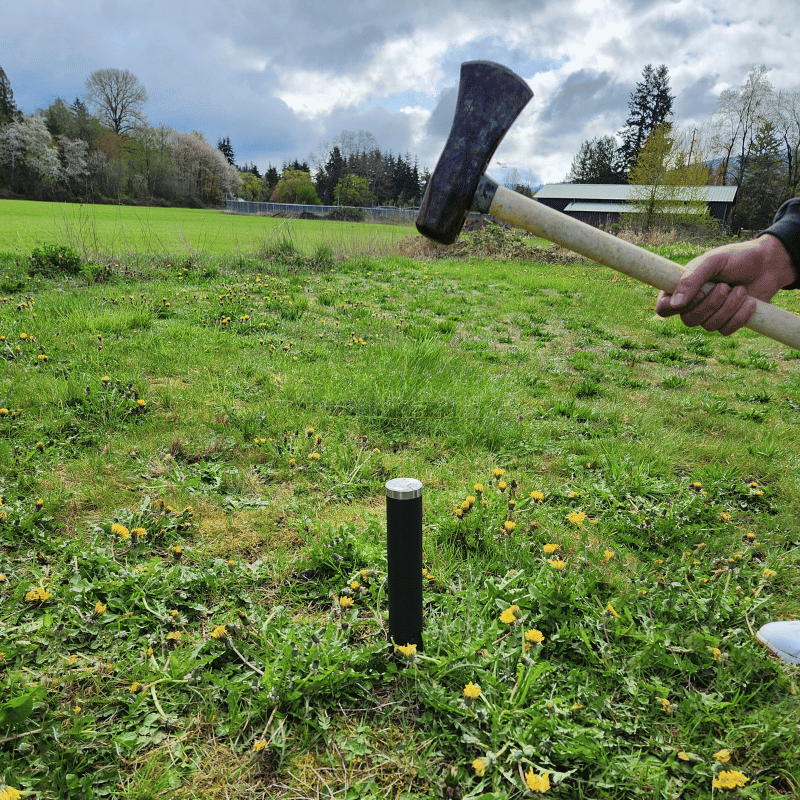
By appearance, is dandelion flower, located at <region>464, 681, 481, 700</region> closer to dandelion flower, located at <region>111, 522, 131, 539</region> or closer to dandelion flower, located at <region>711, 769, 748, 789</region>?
dandelion flower, located at <region>711, 769, 748, 789</region>

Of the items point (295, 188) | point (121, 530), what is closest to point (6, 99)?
point (295, 188)

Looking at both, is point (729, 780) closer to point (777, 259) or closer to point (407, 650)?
point (407, 650)

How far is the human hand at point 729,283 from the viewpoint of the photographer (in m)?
2.16

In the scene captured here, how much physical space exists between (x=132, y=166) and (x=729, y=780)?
60231mm

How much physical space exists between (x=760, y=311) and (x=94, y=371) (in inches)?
184

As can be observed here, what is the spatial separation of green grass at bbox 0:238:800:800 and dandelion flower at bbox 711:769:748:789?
0.23 ft

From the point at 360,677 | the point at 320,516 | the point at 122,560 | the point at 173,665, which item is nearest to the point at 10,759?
the point at 173,665

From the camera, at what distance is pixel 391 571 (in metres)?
1.72

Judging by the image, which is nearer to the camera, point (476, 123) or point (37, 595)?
point (37, 595)

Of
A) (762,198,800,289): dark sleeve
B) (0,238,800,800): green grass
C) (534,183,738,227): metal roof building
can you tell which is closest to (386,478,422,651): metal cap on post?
(0,238,800,800): green grass

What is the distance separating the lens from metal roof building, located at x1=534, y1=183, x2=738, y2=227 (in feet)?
148

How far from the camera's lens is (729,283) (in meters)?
2.32

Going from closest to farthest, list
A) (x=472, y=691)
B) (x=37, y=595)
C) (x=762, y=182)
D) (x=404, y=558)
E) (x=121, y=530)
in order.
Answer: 1. (x=472, y=691)
2. (x=404, y=558)
3. (x=37, y=595)
4. (x=121, y=530)
5. (x=762, y=182)

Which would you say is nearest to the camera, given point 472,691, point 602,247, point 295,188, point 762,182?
point 472,691
